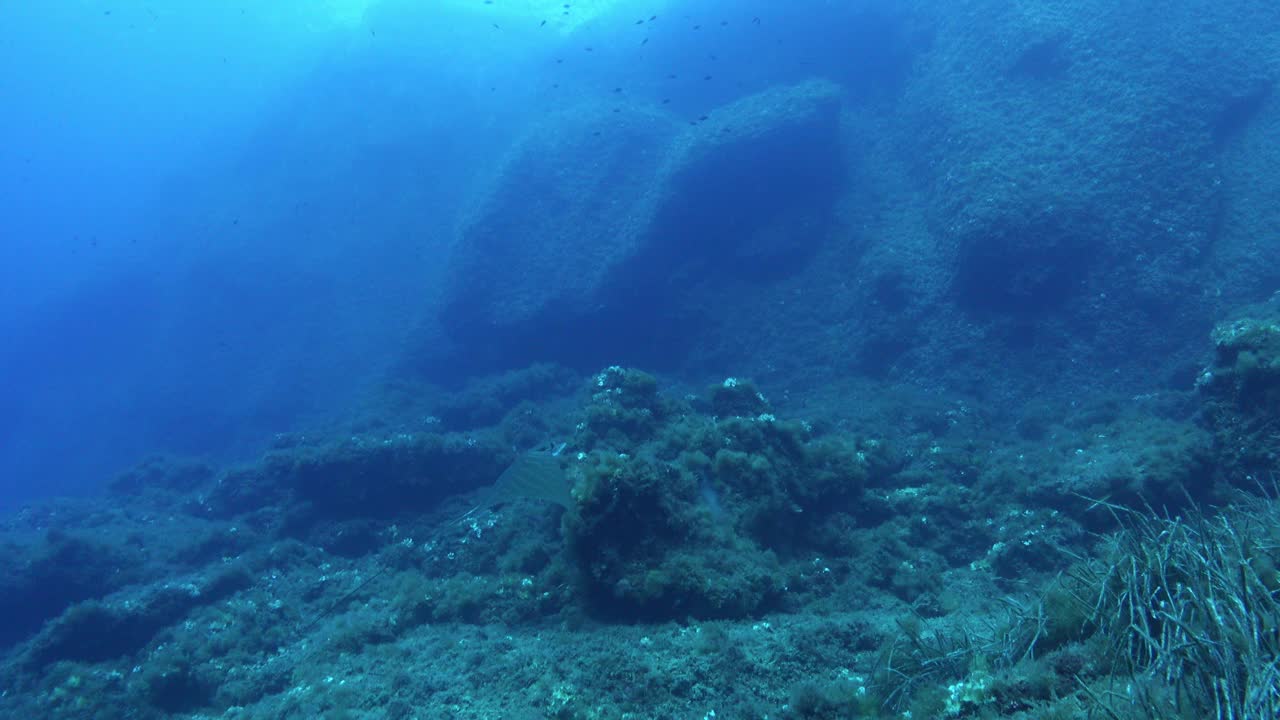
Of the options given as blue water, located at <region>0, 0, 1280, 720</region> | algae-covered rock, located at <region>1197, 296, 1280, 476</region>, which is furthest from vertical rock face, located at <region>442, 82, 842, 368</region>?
algae-covered rock, located at <region>1197, 296, 1280, 476</region>

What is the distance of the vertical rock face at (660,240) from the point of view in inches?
901

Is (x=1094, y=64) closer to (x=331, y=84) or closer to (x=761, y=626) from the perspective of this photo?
(x=761, y=626)

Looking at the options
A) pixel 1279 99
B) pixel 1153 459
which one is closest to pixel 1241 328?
pixel 1153 459

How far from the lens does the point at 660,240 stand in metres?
23.3

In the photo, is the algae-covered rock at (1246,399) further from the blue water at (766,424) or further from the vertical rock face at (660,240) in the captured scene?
the vertical rock face at (660,240)

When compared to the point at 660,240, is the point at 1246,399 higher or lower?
lower

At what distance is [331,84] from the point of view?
52344 mm

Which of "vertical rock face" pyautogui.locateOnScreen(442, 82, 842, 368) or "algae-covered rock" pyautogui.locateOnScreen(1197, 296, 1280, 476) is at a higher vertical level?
"vertical rock face" pyautogui.locateOnScreen(442, 82, 842, 368)

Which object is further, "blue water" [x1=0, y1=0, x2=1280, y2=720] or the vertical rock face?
the vertical rock face

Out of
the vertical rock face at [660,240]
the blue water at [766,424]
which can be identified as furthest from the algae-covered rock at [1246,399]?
the vertical rock face at [660,240]

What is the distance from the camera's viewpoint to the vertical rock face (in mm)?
22878

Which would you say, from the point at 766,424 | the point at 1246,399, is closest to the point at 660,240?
the point at 766,424

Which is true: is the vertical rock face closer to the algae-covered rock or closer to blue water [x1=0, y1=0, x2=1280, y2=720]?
blue water [x1=0, y1=0, x2=1280, y2=720]

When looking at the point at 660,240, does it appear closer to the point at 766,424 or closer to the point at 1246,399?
the point at 766,424
